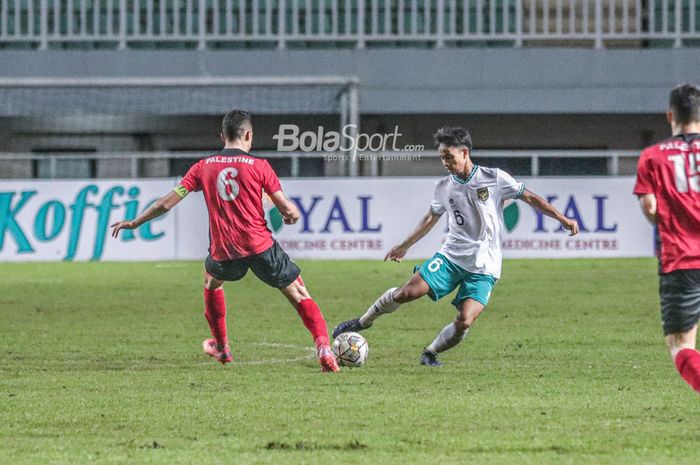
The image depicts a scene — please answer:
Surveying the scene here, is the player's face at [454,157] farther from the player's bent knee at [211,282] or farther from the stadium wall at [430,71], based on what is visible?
the stadium wall at [430,71]

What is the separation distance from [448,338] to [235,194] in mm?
1765

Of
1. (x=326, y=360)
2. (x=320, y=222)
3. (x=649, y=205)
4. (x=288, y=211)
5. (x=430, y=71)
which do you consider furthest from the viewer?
(x=430, y=71)

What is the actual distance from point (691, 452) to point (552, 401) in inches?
70.0

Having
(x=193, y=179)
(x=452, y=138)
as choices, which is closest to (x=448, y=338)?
(x=452, y=138)

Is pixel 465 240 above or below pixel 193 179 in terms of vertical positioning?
below

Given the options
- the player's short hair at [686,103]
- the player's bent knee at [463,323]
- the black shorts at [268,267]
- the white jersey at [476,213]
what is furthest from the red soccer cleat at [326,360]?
the player's short hair at [686,103]

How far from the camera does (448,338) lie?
9.63 meters

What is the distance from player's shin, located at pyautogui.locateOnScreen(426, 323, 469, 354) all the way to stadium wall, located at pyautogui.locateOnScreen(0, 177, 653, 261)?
11955mm

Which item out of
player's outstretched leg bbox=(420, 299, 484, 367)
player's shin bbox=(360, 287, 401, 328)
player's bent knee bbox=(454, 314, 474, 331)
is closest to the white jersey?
player's outstretched leg bbox=(420, 299, 484, 367)

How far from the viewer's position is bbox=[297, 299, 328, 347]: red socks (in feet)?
31.1

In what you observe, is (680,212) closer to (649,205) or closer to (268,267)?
(649,205)

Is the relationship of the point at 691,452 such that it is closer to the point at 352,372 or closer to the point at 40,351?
the point at 352,372

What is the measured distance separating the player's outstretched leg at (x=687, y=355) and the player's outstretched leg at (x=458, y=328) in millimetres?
2863

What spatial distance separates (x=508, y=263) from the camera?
21.2 m
